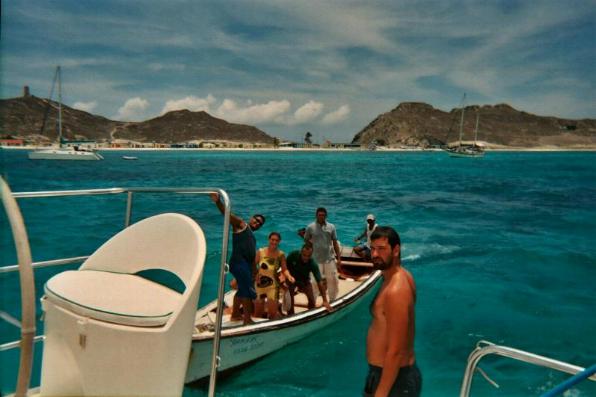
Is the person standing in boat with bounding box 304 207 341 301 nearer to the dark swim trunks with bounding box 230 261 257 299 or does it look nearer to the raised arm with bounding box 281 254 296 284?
the raised arm with bounding box 281 254 296 284

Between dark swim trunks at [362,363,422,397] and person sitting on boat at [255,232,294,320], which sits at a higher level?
dark swim trunks at [362,363,422,397]

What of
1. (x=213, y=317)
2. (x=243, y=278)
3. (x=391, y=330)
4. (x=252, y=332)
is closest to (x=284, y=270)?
(x=243, y=278)

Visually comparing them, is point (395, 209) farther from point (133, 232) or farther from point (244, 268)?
point (133, 232)

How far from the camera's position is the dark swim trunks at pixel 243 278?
22.5 feet

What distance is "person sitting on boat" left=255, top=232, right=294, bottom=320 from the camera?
758 centimetres

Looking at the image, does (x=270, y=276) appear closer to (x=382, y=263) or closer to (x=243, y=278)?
(x=243, y=278)

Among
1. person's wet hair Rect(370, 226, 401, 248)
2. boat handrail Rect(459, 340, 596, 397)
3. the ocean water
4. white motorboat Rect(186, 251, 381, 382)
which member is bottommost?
the ocean water

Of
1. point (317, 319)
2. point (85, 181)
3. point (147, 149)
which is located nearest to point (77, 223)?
point (317, 319)

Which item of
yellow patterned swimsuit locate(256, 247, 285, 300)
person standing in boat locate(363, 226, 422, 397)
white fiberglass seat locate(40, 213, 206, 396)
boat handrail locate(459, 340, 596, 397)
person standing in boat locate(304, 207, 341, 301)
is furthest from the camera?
person standing in boat locate(304, 207, 341, 301)

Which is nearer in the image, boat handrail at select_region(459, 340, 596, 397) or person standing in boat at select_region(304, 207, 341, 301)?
boat handrail at select_region(459, 340, 596, 397)

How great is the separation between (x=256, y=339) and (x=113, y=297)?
449 cm

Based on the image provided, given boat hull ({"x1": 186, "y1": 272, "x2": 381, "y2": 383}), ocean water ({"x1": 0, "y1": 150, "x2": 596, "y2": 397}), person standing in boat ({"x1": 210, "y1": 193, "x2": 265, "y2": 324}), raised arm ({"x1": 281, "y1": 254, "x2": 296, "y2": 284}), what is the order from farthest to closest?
ocean water ({"x1": 0, "y1": 150, "x2": 596, "y2": 397}) → raised arm ({"x1": 281, "y1": 254, "x2": 296, "y2": 284}) → person standing in boat ({"x1": 210, "y1": 193, "x2": 265, "y2": 324}) → boat hull ({"x1": 186, "y1": 272, "x2": 381, "y2": 383})

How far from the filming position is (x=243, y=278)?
6922 millimetres

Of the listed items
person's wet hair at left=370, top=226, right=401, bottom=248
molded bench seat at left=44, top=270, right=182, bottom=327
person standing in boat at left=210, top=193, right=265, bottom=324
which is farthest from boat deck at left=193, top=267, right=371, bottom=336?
person's wet hair at left=370, top=226, right=401, bottom=248
